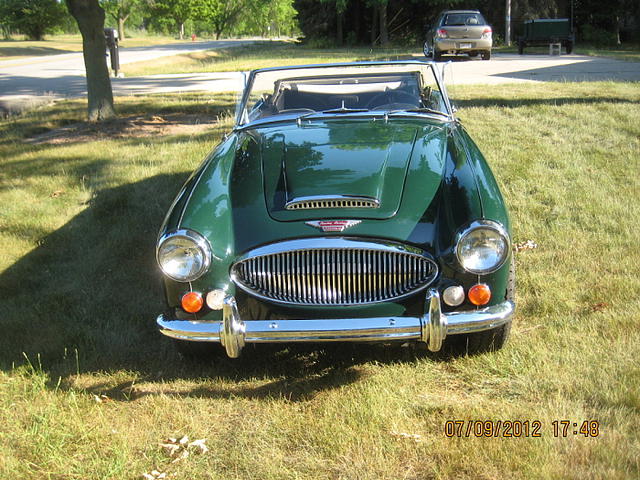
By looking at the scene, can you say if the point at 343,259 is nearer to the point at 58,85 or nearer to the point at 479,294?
the point at 479,294

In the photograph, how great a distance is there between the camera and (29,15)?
52.1 m

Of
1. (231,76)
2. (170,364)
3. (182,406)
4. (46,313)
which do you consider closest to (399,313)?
(182,406)

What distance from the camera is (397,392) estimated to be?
114 inches

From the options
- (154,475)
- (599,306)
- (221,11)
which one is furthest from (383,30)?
(221,11)

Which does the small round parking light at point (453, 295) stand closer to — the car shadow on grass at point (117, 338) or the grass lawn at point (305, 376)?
the grass lawn at point (305, 376)

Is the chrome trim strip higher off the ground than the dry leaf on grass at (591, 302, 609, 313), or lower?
higher

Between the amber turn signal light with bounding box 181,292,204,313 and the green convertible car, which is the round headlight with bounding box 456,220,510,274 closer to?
the green convertible car

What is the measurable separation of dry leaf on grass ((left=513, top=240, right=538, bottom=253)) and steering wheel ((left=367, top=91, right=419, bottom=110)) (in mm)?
1220

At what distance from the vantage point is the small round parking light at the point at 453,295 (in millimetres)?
2771

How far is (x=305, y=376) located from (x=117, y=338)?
1.14 meters

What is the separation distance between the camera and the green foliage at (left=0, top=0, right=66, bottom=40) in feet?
171

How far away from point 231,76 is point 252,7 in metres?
51.4
